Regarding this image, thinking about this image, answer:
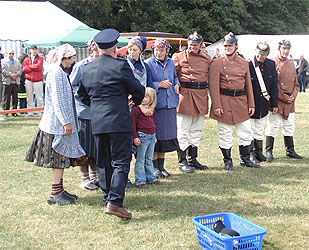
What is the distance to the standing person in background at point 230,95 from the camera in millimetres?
7121

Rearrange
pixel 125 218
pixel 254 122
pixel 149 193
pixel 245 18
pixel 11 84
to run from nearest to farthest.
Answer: pixel 125 218 → pixel 149 193 → pixel 254 122 → pixel 11 84 → pixel 245 18

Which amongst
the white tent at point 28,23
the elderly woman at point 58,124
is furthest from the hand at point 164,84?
the white tent at point 28,23

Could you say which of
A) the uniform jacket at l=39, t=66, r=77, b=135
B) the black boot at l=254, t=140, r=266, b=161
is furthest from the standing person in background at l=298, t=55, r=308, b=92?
the uniform jacket at l=39, t=66, r=77, b=135

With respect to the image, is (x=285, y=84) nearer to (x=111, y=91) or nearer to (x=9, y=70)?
(x=111, y=91)

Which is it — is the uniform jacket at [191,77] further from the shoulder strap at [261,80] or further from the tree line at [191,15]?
the tree line at [191,15]

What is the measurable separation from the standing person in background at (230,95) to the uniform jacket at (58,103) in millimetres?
2617

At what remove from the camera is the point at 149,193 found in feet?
19.7

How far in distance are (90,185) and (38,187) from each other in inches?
29.1

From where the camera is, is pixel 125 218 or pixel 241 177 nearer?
pixel 125 218

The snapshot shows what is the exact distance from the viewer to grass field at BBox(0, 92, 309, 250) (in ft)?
14.7

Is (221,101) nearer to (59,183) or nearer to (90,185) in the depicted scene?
(90,185)

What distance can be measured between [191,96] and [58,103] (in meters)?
2.49

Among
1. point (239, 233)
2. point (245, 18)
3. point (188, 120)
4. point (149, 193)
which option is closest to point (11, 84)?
point (188, 120)

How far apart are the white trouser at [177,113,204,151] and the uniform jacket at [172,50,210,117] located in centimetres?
14
